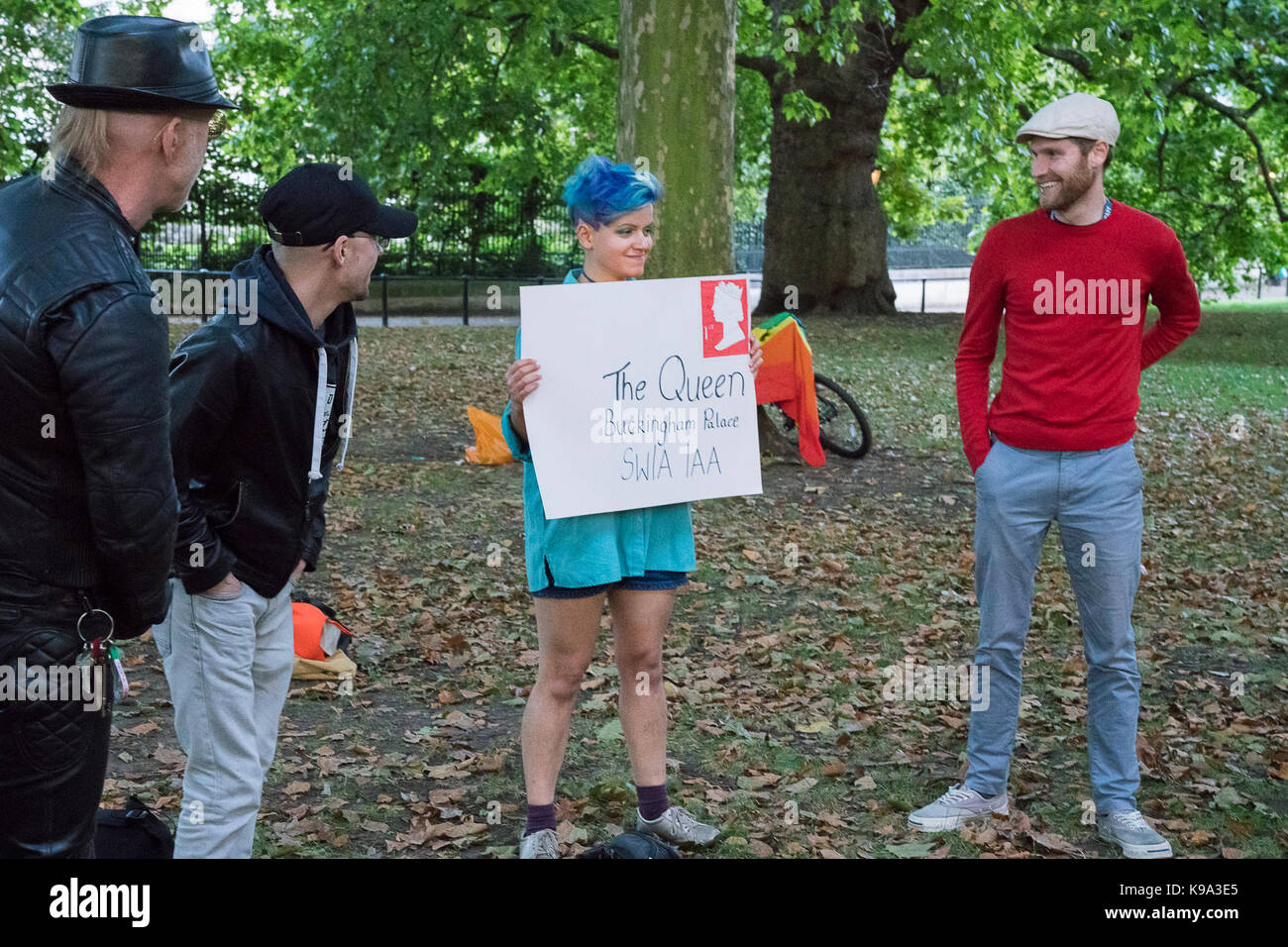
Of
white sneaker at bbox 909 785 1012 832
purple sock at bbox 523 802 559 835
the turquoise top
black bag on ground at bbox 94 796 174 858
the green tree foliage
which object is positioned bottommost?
white sneaker at bbox 909 785 1012 832

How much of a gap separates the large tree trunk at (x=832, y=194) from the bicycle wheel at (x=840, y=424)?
11.5m

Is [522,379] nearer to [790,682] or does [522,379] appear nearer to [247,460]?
[247,460]

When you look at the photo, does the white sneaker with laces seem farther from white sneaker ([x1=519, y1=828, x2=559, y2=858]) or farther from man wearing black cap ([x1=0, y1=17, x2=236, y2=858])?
man wearing black cap ([x1=0, y1=17, x2=236, y2=858])

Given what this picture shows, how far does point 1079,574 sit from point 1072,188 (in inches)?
49.6

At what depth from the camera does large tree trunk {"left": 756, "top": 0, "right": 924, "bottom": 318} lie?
22.7 meters

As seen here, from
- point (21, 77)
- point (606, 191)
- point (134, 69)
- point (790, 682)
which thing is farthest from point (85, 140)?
point (21, 77)

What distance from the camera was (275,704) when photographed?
3572mm

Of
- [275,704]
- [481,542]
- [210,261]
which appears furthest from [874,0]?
[210,261]

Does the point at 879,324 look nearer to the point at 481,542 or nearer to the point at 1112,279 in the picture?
the point at 481,542

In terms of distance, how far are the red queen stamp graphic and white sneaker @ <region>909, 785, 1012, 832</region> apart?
1.79 metres

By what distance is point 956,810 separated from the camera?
4656 millimetres

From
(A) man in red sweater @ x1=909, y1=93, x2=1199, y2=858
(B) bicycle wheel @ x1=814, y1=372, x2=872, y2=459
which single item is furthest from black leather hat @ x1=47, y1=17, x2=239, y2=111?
(B) bicycle wheel @ x1=814, y1=372, x2=872, y2=459

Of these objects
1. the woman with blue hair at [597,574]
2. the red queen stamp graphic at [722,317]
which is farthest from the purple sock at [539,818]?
the red queen stamp graphic at [722,317]
